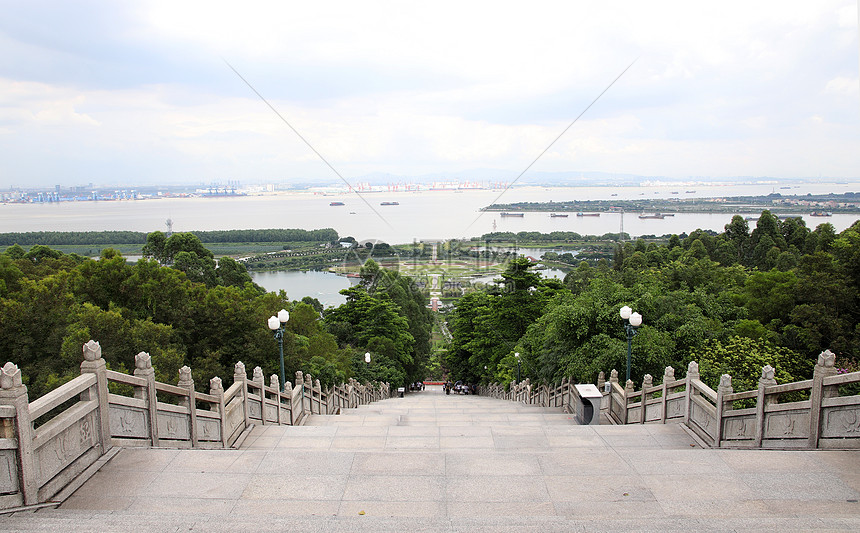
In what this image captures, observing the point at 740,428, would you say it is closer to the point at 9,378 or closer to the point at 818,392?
the point at 818,392

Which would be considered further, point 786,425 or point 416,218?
point 416,218

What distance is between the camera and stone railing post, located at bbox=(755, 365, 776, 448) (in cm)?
712

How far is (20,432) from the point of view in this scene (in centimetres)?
472

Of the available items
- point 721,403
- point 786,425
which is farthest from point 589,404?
point 786,425

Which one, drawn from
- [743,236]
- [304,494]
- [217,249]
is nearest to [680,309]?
[304,494]

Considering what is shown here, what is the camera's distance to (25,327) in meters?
15.3

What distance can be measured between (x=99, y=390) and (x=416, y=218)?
109601 millimetres

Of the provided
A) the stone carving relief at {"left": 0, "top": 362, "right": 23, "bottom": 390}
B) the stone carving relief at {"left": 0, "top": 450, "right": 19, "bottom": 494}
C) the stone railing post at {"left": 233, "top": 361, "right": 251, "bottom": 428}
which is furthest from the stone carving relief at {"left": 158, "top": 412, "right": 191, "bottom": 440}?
the stone carving relief at {"left": 0, "top": 362, "right": 23, "bottom": 390}

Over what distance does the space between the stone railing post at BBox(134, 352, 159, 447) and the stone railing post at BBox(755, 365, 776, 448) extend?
25.5 feet

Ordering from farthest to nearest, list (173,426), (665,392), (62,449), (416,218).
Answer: (416,218) < (665,392) < (173,426) < (62,449)

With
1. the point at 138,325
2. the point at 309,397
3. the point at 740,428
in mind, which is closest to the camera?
the point at 740,428

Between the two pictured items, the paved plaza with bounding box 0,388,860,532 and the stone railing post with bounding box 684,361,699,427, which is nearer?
the paved plaza with bounding box 0,388,860,532

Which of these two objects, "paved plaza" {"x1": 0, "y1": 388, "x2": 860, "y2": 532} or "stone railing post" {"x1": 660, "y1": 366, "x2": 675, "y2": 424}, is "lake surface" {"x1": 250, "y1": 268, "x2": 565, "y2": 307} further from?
"paved plaza" {"x1": 0, "y1": 388, "x2": 860, "y2": 532}

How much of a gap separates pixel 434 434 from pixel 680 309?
10.2 m
